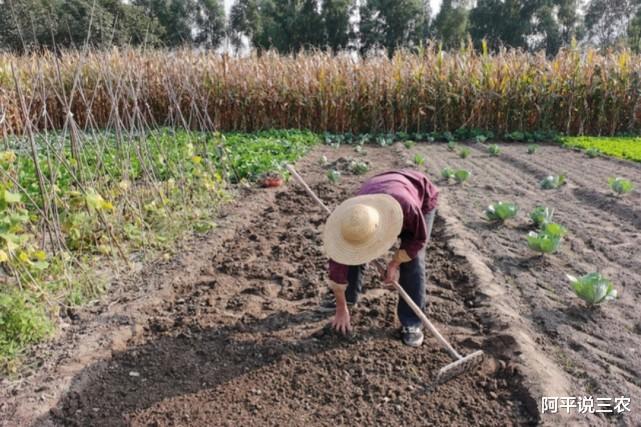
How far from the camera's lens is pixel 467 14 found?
3859cm

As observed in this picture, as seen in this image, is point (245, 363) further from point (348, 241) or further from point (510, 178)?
point (510, 178)

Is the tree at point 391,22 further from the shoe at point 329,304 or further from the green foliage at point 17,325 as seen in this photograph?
the green foliage at point 17,325

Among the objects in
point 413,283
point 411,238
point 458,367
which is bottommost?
point 458,367

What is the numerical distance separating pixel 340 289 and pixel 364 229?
53 centimetres

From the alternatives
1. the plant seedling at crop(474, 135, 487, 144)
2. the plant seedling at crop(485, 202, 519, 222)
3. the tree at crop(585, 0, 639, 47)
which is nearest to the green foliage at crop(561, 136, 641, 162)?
the plant seedling at crop(474, 135, 487, 144)

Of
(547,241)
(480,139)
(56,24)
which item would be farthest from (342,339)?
(480,139)

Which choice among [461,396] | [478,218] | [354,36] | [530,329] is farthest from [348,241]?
[354,36]

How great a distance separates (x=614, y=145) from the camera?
9.76m

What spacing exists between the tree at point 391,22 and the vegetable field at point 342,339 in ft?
112

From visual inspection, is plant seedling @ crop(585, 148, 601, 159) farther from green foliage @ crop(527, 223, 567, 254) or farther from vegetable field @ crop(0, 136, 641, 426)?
green foliage @ crop(527, 223, 567, 254)

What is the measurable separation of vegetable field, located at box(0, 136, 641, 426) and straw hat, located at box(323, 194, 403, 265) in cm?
78

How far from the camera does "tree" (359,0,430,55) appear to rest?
36.2 metres

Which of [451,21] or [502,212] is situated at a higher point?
[451,21]

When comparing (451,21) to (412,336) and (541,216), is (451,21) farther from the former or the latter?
(412,336)
